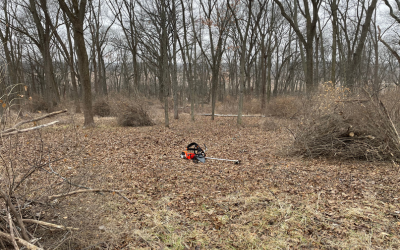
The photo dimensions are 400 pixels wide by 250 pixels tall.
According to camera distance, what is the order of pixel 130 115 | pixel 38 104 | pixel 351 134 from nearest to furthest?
pixel 351 134 → pixel 130 115 → pixel 38 104

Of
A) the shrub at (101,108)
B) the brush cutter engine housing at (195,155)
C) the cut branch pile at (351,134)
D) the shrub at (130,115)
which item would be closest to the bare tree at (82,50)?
the shrub at (130,115)

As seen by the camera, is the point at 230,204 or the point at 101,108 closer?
the point at 230,204

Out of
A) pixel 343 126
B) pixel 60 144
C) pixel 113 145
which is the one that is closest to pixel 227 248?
pixel 343 126

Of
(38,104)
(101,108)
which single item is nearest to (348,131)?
(101,108)

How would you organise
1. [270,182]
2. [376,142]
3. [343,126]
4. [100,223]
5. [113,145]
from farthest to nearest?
1. [113,145]
2. [343,126]
3. [376,142]
4. [270,182]
5. [100,223]

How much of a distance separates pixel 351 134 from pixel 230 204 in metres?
3.64

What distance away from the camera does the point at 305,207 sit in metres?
3.39

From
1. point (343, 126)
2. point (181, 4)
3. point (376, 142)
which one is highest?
point (181, 4)

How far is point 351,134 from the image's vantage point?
5.32 m

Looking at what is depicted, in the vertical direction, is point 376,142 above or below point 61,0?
below

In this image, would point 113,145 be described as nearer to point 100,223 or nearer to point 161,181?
point 161,181

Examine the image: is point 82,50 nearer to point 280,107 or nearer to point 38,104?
point 38,104

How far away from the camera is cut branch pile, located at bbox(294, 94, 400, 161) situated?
16.0ft

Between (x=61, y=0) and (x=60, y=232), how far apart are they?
908cm
